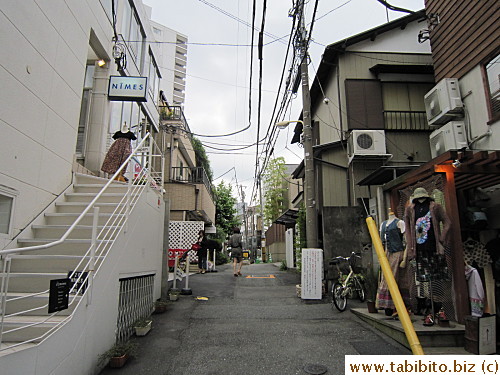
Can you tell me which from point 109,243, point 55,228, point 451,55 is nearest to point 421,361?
point 109,243

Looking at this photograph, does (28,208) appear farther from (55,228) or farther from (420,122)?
(420,122)

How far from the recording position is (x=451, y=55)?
8352 mm

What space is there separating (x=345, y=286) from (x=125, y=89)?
705cm

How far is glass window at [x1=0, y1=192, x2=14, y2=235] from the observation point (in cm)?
459

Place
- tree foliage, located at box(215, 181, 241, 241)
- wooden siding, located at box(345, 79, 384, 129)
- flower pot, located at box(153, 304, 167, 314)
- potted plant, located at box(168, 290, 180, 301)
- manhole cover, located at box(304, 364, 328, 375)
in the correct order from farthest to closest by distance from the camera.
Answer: tree foliage, located at box(215, 181, 241, 241), wooden siding, located at box(345, 79, 384, 129), potted plant, located at box(168, 290, 180, 301), flower pot, located at box(153, 304, 167, 314), manhole cover, located at box(304, 364, 328, 375)

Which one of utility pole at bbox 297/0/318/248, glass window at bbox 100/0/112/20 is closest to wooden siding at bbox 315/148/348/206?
utility pole at bbox 297/0/318/248

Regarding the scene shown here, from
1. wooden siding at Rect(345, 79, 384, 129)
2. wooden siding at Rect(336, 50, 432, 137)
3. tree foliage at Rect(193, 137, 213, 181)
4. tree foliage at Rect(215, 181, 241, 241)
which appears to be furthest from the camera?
tree foliage at Rect(215, 181, 241, 241)

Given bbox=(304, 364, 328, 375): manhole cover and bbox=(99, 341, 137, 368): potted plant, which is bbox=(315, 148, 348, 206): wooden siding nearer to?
bbox=(304, 364, 328, 375): manhole cover

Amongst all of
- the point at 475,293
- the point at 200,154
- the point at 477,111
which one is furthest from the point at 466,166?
the point at 200,154

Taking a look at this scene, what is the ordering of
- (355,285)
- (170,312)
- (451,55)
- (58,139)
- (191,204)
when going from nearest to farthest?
(58,139) → (170,312) → (355,285) → (451,55) → (191,204)

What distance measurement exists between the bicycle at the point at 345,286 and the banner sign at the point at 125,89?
6420 mm

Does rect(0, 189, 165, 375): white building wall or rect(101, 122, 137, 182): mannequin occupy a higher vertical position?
rect(101, 122, 137, 182): mannequin

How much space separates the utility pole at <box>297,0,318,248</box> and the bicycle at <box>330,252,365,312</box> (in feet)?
2.97

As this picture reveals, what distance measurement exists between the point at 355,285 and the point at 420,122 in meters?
6.19
